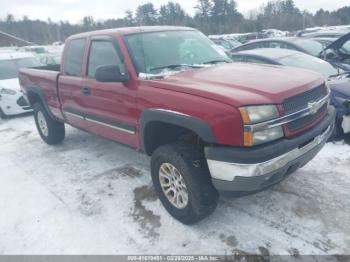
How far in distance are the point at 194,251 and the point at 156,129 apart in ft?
4.03

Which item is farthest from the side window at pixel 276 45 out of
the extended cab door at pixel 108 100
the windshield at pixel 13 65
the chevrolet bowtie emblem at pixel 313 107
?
the windshield at pixel 13 65

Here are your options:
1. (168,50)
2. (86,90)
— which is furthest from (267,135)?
(86,90)

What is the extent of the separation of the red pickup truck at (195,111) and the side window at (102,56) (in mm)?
12

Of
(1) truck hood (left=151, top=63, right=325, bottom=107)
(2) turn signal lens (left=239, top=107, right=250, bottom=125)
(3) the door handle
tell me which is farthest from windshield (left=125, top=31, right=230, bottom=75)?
(2) turn signal lens (left=239, top=107, right=250, bottom=125)

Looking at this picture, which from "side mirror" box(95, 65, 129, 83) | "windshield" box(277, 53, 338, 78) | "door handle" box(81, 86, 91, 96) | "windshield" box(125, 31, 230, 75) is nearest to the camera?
"side mirror" box(95, 65, 129, 83)

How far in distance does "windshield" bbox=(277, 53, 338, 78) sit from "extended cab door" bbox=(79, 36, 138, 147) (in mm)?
3334

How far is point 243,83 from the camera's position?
2834 mm

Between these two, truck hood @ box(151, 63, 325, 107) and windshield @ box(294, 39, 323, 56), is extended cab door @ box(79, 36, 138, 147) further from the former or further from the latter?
windshield @ box(294, 39, 323, 56)

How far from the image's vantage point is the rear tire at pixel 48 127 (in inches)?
225

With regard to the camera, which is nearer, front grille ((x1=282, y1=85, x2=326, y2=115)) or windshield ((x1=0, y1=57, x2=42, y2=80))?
front grille ((x1=282, y1=85, x2=326, y2=115))

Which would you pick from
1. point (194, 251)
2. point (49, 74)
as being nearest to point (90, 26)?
point (49, 74)

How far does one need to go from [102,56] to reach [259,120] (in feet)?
7.55

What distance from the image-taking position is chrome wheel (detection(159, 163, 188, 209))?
3.09m

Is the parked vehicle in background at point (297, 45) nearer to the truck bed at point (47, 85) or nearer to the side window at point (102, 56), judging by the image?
the side window at point (102, 56)
